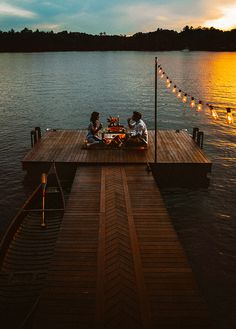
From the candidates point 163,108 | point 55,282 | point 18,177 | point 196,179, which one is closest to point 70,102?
point 163,108

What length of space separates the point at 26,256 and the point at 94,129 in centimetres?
971

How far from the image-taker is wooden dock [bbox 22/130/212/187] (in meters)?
18.1

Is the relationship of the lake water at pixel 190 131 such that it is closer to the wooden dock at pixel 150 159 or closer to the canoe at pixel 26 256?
the wooden dock at pixel 150 159

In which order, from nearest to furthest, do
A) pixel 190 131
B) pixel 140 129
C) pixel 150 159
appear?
pixel 150 159 → pixel 140 129 → pixel 190 131

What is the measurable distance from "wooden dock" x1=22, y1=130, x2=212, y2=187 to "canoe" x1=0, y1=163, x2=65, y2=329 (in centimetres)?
331

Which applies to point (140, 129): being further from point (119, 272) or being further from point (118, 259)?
point (119, 272)

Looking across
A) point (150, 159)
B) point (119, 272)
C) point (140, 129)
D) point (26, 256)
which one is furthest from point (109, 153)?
point (119, 272)

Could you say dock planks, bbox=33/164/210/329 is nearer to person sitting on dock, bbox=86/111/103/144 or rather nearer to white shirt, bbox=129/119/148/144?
white shirt, bbox=129/119/148/144

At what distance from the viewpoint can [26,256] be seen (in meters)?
11.5

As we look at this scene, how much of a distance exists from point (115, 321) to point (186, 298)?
6.16 feet

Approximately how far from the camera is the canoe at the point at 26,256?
9773mm

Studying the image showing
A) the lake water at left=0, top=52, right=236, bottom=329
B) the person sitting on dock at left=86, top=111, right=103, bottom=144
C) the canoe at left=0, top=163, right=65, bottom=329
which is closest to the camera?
the canoe at left=0, top=163, right=65, bottom=329

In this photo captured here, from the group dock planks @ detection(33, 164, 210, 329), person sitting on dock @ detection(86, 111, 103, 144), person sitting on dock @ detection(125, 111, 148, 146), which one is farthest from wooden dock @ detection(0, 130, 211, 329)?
person sitting on dock @ detection(86, 111, 103, 144)

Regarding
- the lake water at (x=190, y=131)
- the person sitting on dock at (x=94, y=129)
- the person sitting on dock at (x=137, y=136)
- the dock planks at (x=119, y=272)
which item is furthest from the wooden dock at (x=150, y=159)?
the dock planks at (x=119, y=272)
